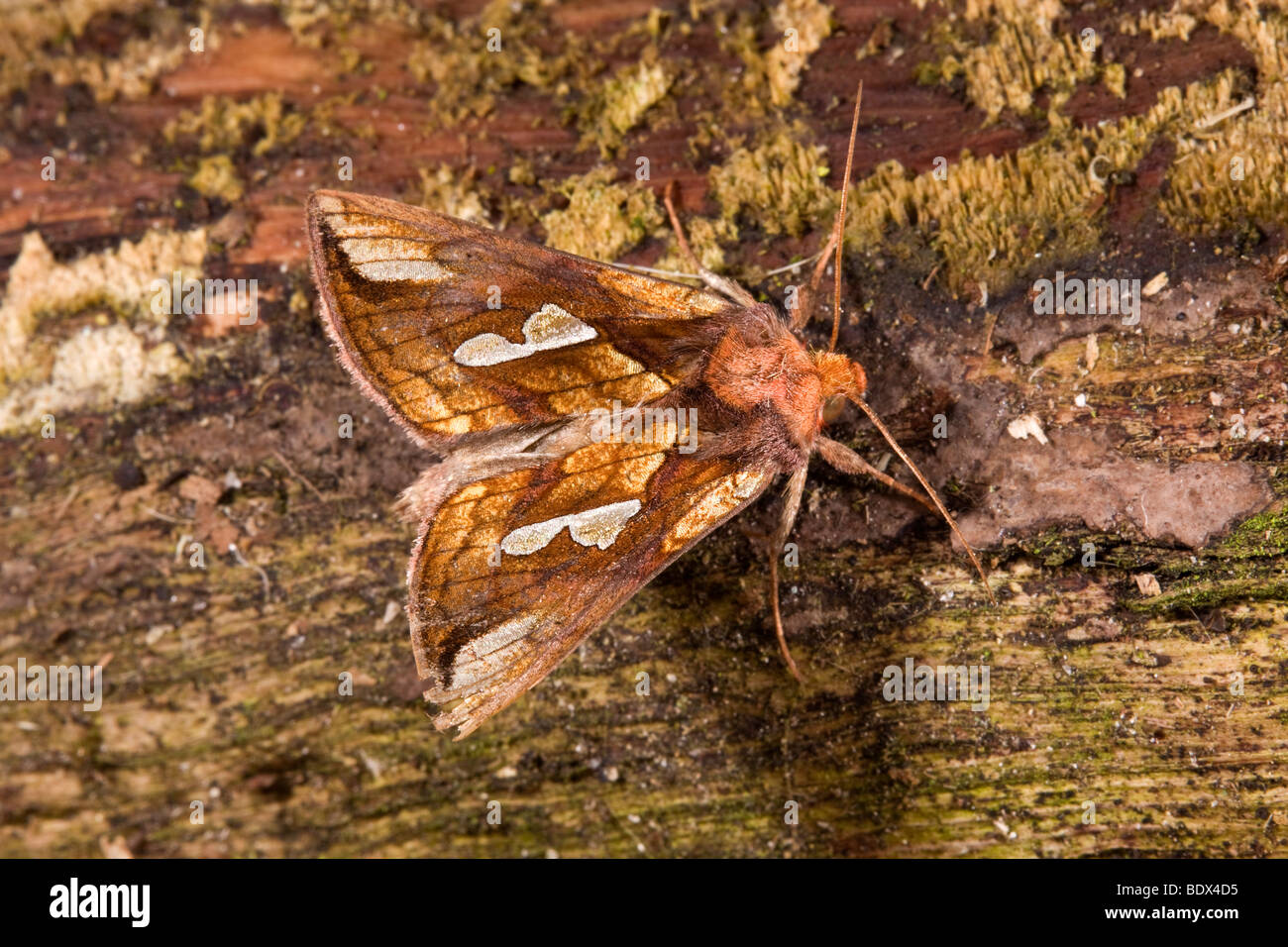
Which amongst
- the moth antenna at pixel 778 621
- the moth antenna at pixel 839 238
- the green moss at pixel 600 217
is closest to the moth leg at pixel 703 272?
the green moss at pixel 600 217

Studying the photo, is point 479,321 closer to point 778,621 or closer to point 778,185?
point 778,185

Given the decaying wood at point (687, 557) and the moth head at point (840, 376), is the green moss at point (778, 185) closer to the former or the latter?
the decaying wood at point (687, 557)


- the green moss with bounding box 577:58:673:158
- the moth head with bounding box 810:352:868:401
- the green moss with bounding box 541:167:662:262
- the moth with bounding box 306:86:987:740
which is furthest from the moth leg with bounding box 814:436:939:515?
the green moss with bounding box 577:58:673:158

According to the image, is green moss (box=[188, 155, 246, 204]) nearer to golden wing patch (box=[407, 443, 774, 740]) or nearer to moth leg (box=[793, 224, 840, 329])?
golden wing patch (box=[407, 443, 774, 740])

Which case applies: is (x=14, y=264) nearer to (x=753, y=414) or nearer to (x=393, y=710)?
(x=393, y=710)

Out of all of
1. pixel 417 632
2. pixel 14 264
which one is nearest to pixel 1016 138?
pixel 417 632

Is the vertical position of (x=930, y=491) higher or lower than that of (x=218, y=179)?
lower

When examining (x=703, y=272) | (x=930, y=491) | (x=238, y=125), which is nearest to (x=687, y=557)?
(x=930, y=491)
